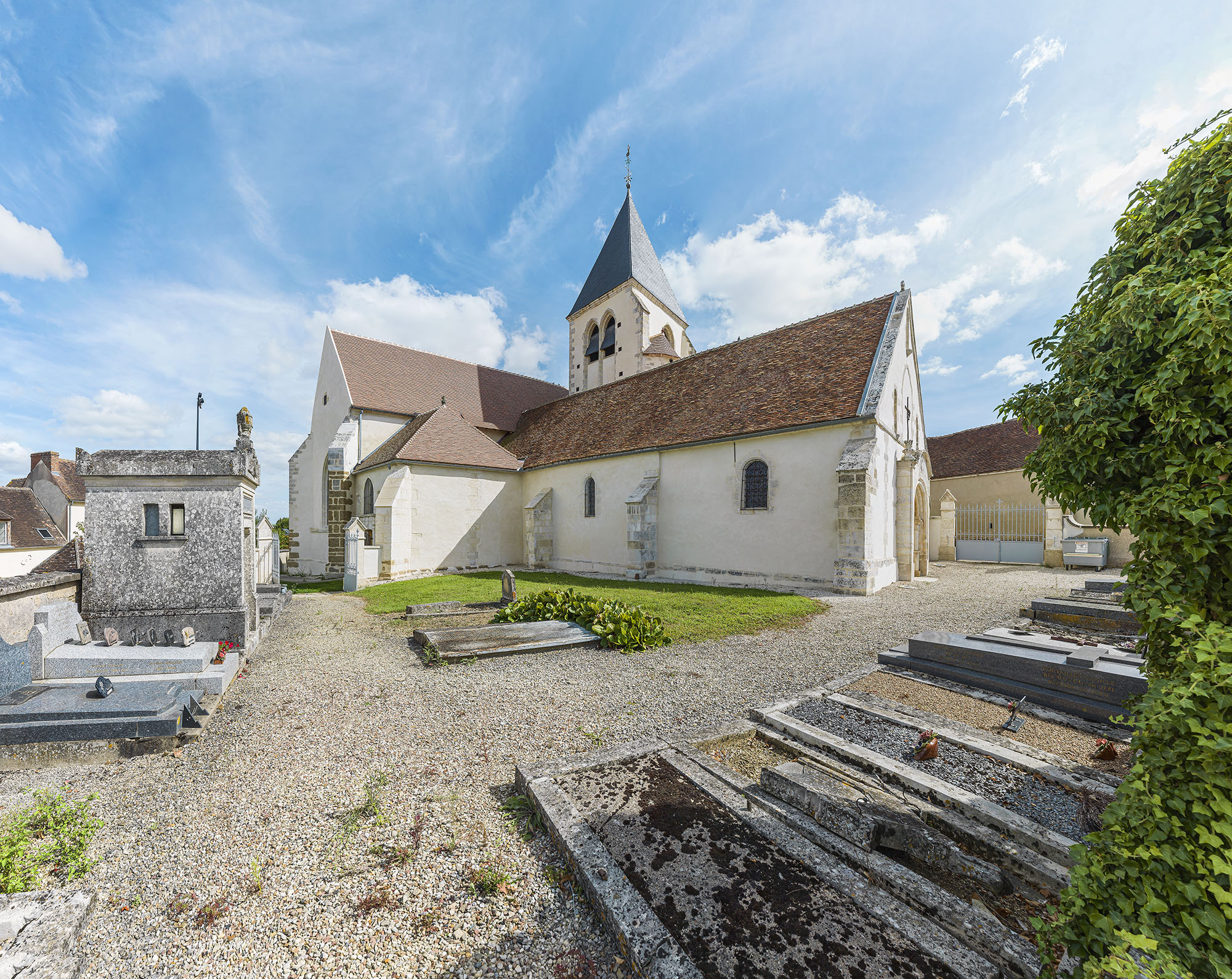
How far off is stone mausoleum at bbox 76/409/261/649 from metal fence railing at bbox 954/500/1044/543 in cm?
2595

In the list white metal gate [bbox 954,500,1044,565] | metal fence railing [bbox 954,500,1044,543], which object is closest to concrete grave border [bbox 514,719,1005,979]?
white metal gate [bbox 954,500,1044,565]

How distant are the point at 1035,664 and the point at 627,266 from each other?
980 inches

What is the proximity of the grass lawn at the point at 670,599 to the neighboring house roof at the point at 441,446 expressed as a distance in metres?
4.42

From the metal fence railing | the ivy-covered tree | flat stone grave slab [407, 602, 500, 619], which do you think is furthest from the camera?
the metal fence railing

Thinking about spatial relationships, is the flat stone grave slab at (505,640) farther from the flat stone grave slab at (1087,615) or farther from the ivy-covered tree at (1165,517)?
the flat stone grave slab at (1087,615)

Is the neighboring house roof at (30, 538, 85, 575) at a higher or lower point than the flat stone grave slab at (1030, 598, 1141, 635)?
higher

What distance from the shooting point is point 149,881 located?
2562 millimetres

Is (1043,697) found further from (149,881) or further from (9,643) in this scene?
(9,643)

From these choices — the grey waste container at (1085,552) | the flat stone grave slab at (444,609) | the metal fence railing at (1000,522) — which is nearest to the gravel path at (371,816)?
the flat stone grave slab at (444,609)

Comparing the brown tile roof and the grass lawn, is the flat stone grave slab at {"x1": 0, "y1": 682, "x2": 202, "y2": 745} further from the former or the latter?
the brown tile roof

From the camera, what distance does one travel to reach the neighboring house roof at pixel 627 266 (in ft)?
83.8

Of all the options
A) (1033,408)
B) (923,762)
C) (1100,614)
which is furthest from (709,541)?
(1033,408)

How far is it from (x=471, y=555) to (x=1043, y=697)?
1691 cm

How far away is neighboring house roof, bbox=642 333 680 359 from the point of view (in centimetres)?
2408
